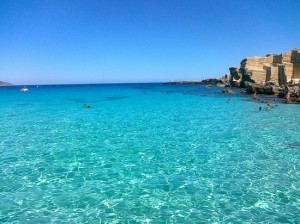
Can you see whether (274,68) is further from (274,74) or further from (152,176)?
(152,176)

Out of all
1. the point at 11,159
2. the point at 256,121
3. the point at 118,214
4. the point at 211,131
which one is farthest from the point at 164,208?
the point at 256,121

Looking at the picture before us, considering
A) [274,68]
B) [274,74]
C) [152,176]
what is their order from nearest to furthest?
[152,176]
[274,68]
[274,74]

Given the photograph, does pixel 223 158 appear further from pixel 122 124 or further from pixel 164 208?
pixel 122 124

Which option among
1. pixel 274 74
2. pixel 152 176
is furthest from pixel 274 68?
pixel 152 176

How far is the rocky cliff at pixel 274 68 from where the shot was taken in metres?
72.1

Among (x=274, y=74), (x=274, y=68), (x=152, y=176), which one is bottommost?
(x=152, y=176)

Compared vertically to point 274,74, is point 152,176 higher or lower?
lower

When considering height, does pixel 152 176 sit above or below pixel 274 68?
below

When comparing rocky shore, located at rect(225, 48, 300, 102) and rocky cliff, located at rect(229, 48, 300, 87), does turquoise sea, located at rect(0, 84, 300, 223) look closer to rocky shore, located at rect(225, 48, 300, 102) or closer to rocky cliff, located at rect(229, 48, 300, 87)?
rocky shore, located at rect(225, 48, 300, 102)

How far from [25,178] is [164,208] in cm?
782

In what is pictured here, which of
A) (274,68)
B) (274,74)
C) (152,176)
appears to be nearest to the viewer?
(152,176)

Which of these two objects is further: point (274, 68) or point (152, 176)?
point (274, 68)

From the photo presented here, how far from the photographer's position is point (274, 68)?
241ft

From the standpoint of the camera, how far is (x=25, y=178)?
46.9 feet
